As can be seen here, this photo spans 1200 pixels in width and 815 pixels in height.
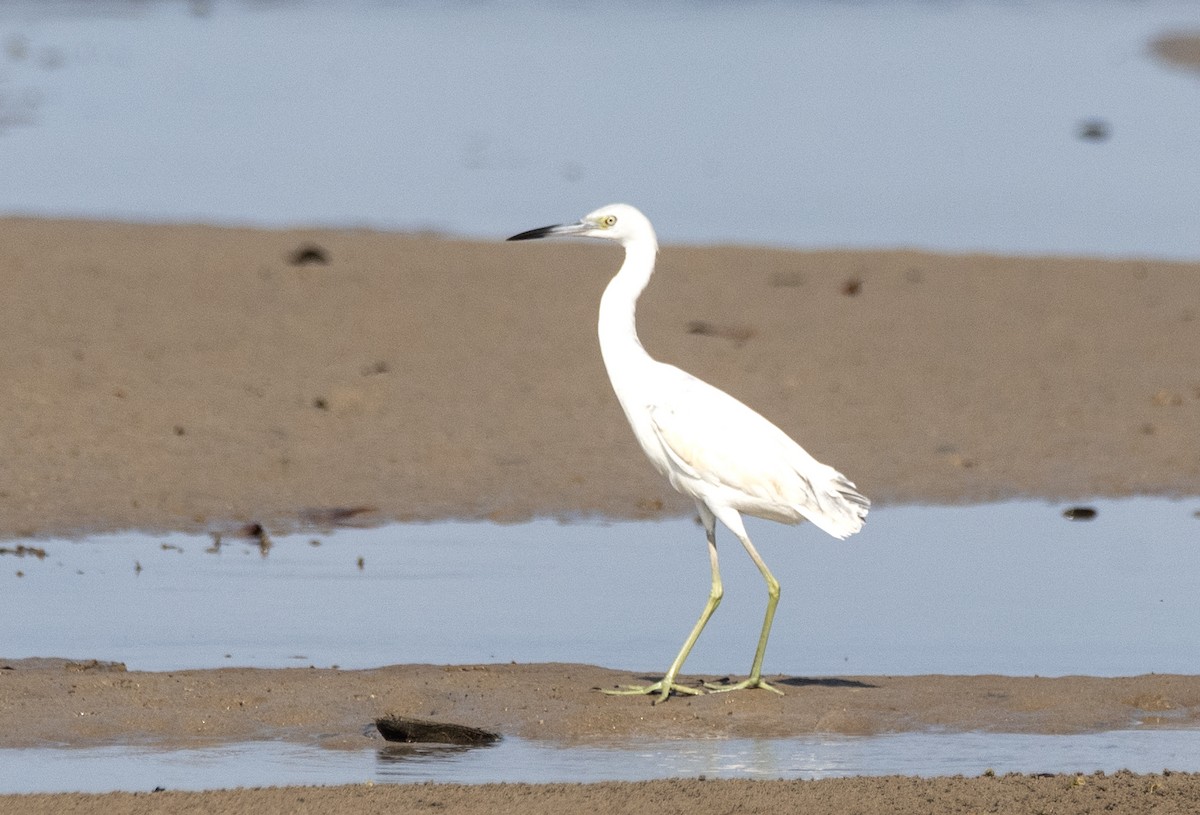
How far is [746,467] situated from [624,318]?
85 centimetres

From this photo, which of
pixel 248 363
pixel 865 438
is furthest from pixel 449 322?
pixel 865 438

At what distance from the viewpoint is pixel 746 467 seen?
7.87 meters

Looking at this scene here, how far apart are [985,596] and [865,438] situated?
313 cm

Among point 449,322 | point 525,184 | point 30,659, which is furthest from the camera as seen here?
point 525,184

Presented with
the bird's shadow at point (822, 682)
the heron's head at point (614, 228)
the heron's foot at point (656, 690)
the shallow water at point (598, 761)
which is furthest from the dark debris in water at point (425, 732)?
the heron's head at point (614, 228)

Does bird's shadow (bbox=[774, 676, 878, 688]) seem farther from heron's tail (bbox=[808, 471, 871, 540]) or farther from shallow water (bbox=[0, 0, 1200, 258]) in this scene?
shallow water (bbox=[0, 0, 1200, 258])

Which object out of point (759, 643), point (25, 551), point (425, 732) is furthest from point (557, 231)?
→ point (25, 551)

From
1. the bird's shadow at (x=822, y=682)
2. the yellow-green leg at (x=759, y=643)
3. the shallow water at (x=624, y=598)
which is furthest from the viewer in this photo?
the shallow water at (x=624, y=598)

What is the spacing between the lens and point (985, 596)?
9125 millimetres

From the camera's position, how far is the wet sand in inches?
283

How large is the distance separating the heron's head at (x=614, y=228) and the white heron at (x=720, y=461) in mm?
354

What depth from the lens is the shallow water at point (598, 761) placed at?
6496 millimetres

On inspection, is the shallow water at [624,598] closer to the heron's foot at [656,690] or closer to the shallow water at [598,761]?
the heron's foot at [656,690]

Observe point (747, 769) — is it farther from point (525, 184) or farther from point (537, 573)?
point (525, 184)
